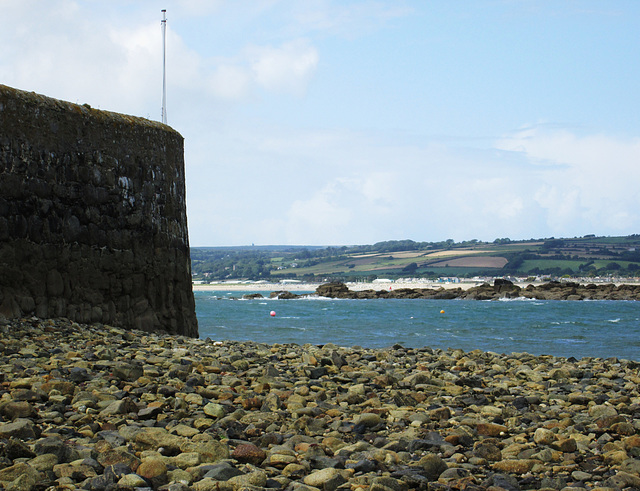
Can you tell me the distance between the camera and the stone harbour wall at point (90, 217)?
11.1m

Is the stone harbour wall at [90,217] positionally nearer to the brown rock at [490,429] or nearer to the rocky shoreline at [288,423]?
the rocky shoreline at [288,423]

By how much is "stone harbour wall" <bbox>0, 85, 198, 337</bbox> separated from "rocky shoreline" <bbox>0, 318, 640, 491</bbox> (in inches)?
54.4

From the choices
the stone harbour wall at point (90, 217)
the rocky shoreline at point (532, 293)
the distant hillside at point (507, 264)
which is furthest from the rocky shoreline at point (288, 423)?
the distant hillside at point (507, 264)

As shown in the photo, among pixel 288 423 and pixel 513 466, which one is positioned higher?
pixel 288 423

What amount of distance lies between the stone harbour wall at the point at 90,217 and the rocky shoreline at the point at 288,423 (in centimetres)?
138

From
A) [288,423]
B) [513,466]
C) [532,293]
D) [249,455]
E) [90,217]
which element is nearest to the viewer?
[249,455]

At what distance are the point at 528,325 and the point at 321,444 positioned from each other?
3609cm

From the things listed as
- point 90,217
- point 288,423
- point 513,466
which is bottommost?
point 513,466

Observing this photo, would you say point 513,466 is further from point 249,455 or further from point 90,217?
point 90,217

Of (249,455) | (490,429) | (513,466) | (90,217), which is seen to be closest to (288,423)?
(249,455)

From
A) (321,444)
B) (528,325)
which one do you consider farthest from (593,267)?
(321,444)

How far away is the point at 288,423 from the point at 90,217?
24.0 feet

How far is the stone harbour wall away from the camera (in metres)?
11.1

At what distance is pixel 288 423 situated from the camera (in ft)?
21.9
